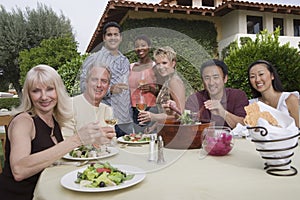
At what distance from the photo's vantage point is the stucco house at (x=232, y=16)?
9008 mm

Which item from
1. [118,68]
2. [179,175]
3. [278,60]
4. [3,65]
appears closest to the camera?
[179,175]

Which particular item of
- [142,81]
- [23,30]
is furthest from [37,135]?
[23,30]

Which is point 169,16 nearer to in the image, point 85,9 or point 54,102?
point 85,9

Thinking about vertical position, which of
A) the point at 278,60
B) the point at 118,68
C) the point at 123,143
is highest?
the point at 278,60

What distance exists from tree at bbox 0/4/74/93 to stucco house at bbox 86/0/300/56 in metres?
6.20

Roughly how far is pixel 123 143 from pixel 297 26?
11602 millimetres

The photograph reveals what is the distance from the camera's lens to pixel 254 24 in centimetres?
1016

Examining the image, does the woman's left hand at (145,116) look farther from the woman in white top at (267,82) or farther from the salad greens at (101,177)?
the woman in white top at (267,82)

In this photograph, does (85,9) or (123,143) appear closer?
(123,143)

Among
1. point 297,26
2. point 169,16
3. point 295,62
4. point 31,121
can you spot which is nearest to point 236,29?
point 169,16

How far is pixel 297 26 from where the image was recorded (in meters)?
10.9

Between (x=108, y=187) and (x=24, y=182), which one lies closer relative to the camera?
(x=108, y=187)

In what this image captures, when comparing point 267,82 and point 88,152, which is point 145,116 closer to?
point 88,152

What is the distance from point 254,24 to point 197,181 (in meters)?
10.5
